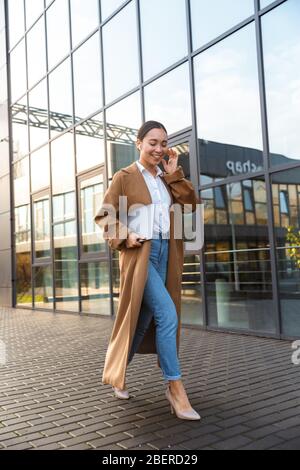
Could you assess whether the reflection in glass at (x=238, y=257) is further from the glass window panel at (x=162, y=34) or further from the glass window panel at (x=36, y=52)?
the glass window panel at (x=36, y=52)

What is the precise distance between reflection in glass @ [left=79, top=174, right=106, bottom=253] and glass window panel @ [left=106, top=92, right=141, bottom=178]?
2.23 ft

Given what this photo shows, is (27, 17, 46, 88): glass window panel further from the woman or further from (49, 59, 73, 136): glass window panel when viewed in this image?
the woman

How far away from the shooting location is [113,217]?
3.14 metres

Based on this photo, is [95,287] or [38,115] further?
[38,115]

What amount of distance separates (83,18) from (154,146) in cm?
936

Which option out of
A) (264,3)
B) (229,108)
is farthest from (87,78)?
(264,3)

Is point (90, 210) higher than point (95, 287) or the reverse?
higher

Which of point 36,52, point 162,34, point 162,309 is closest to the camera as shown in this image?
point 162,309

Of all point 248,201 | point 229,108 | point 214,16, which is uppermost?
point 214,16

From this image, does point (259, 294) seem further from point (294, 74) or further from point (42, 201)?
point (42, 201)

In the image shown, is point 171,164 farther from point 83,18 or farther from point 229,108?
point 83,18

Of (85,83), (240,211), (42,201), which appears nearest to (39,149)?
(42,201)

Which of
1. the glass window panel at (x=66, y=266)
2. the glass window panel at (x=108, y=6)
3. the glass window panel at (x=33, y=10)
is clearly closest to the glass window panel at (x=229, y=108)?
the glass window panel at (x=108, y=6)

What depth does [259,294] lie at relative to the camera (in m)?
6.33
